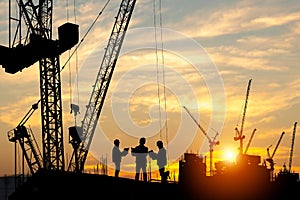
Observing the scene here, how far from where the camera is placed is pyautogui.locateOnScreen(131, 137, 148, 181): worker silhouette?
33812mm

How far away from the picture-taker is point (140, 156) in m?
34.3

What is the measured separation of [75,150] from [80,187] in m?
68.4

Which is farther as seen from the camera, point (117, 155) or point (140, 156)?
point (117, 155)

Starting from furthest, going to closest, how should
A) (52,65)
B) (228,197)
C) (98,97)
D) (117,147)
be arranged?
(98,97) → (52,65) → (228,197) → (117,147)

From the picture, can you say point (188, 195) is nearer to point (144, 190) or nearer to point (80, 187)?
point (144, 190)

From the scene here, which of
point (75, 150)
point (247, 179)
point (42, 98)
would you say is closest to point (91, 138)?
point (75, 150)

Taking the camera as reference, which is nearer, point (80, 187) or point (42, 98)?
point (80, 187)

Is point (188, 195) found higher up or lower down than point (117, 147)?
lower down

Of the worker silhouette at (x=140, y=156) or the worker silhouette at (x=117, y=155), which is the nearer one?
the worker silhouette at (x=140, y=156)

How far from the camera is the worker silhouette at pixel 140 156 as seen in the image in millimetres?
33812

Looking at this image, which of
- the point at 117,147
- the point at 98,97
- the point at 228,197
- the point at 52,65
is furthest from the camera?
the point at 98,97

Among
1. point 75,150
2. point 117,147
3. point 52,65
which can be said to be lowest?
point 75,150

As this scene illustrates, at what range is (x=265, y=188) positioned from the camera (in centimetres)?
3866

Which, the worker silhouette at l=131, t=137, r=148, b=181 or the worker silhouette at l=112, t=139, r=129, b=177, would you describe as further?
the worker silhouette at l=112, t=139, r=129, b=177
